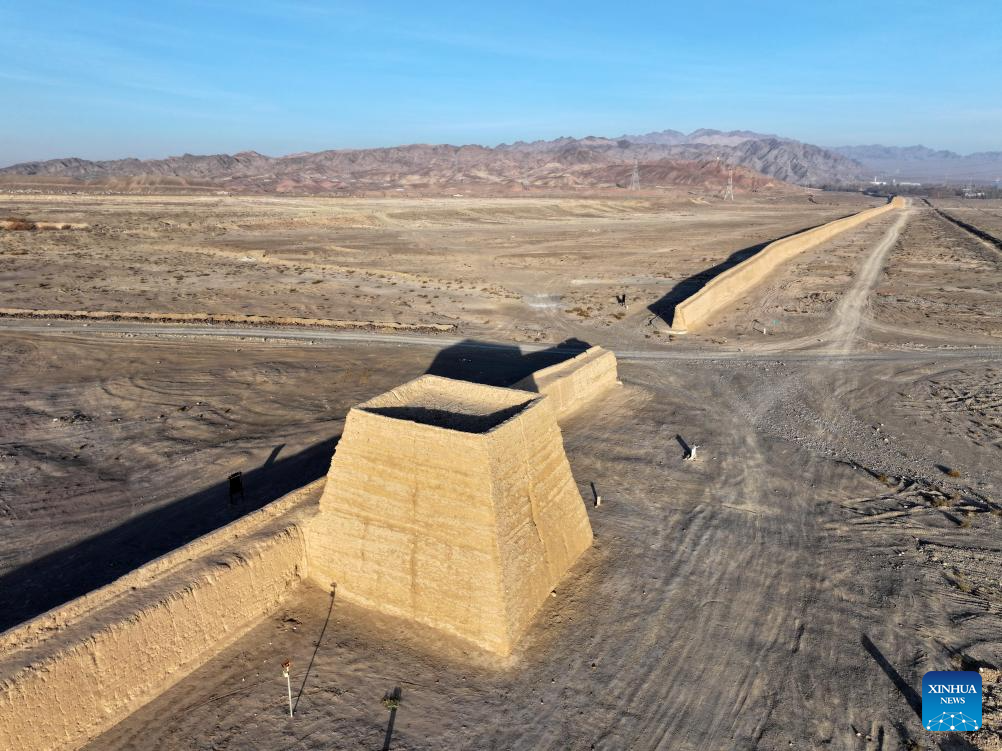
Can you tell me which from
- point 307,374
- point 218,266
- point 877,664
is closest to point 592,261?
point 218,266

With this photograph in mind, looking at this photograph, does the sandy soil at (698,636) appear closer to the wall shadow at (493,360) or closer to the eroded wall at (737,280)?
the wall shadow at (493,360)

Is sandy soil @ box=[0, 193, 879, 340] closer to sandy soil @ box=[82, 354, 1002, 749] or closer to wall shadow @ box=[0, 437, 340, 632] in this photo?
wall shadow @ box=[0, 437, 340, 632]

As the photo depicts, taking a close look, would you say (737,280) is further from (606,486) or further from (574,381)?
(606,486)

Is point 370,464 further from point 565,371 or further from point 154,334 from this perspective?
point 154,334

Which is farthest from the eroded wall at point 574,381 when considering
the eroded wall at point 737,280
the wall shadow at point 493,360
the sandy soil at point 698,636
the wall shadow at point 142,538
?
the eroded wall at point 737,280

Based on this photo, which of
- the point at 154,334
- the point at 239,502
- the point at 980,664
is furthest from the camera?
the point at 154,334

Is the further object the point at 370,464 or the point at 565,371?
the point at 565,371

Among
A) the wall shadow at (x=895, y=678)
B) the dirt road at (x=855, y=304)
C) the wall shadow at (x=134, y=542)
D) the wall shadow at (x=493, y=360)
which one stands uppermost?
the dirt road at (x=855, y=304)
